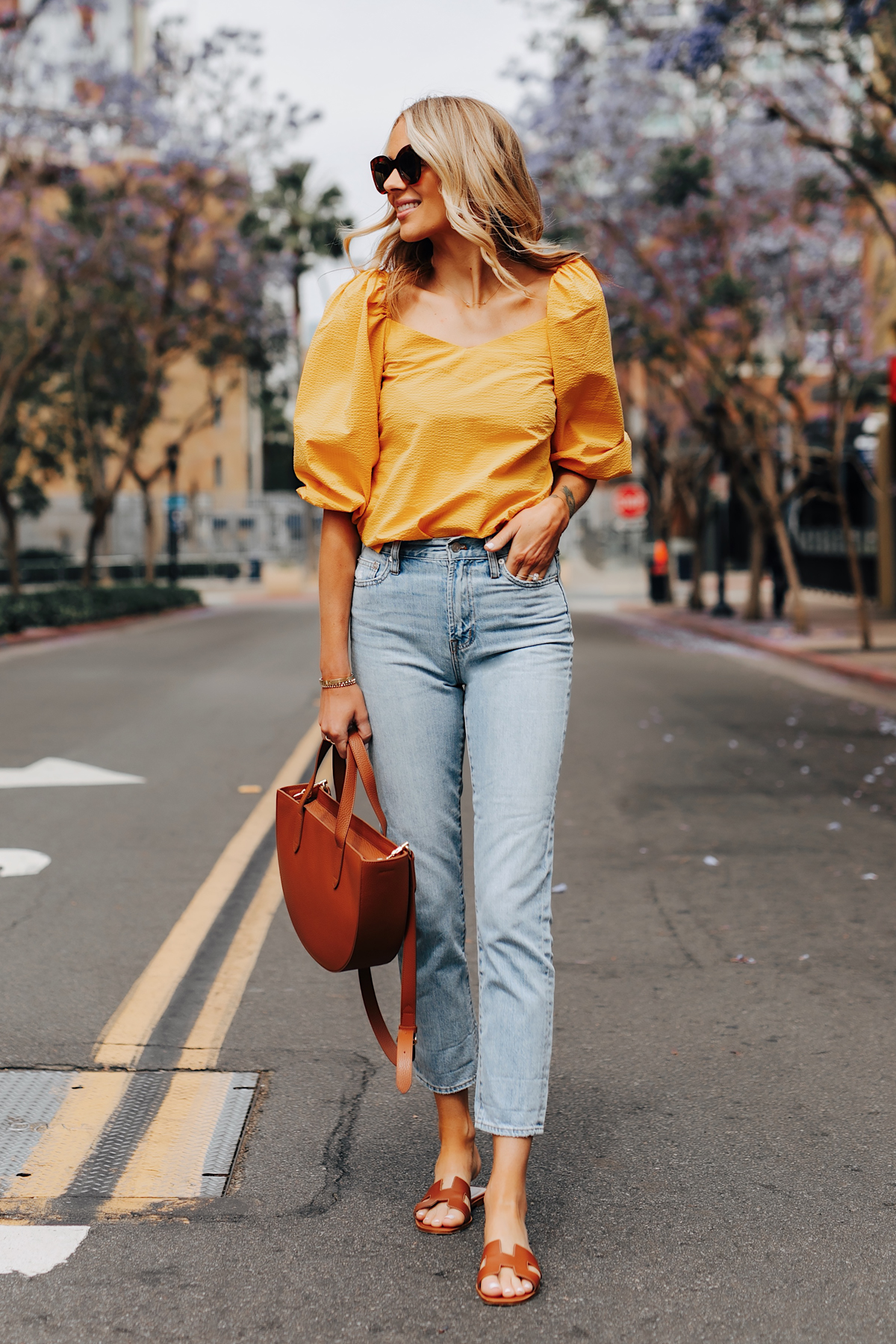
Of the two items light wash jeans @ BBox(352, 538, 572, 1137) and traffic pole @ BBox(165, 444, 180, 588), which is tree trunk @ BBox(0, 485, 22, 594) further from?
light wash jeans @ BBox(352, 538, 572, 1137)

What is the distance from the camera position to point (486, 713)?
9.16ft

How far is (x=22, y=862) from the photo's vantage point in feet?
21.1

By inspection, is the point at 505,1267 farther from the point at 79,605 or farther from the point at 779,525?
the point at 79,605

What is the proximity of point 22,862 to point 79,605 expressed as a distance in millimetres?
19859

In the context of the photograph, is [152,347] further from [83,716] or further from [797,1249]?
[797,1249]

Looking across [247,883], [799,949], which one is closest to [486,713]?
[799,949]

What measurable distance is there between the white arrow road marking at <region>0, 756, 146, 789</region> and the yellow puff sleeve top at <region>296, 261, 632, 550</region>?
6.12m

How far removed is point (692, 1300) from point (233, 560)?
52819 millimetres

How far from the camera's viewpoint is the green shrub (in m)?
22.8

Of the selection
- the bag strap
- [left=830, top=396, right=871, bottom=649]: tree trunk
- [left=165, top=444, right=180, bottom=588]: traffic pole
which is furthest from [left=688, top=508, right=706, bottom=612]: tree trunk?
the bag strap

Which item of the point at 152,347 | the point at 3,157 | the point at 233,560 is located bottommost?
the point at 233,560

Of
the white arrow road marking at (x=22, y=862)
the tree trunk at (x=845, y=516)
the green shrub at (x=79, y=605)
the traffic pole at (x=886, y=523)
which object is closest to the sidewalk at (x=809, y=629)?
the tree trunk at (x=845, y=516)

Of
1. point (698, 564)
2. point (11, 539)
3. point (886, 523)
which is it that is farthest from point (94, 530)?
A: point (886, 523)

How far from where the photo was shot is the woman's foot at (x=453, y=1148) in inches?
114
